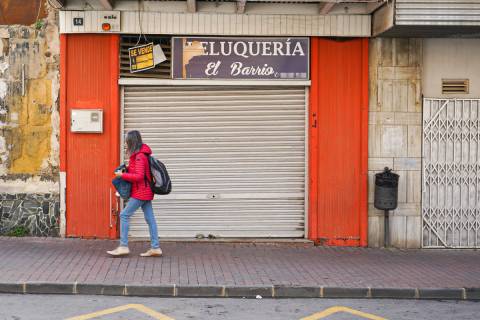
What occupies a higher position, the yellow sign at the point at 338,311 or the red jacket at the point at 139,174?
the red jacket at the point at 139,174

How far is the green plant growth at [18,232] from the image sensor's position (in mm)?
11188

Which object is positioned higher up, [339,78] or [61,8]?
[61,8]

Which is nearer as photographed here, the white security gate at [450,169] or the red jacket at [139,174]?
the red jacket at [139,174]

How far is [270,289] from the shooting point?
809 cm

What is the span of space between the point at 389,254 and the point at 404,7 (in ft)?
13.0

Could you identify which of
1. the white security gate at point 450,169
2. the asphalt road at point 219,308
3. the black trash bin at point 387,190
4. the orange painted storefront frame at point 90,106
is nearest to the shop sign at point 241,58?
the orange painted storefront frame at point 90,106

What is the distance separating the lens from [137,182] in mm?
9609

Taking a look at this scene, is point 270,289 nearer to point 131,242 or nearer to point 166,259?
point 166,259

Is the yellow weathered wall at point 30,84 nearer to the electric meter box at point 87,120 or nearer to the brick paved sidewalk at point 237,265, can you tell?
the electric meter box at point 87,120

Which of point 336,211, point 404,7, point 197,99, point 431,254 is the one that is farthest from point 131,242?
point 404,7

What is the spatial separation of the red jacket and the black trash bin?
12.8 ft

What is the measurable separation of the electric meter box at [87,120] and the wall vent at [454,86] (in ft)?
19.4

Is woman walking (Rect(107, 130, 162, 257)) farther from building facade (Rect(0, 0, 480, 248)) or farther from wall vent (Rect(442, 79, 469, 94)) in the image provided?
wall vent (Rect(442, 79, 469, 94))

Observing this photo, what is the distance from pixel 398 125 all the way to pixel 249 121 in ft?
8.45
